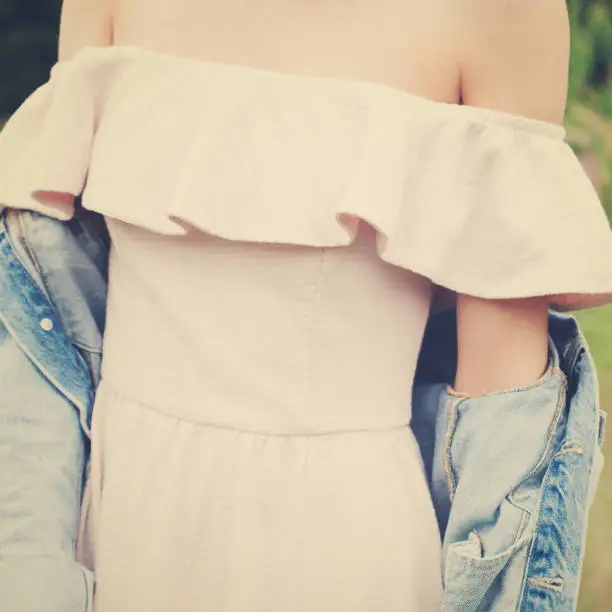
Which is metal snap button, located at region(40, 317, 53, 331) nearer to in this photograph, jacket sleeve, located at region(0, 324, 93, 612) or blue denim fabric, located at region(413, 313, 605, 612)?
jacket sleeve, located at region(0, 324, 93, 612)

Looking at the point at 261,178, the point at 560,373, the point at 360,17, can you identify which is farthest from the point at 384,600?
the point at 360,17

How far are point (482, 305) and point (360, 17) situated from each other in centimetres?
25

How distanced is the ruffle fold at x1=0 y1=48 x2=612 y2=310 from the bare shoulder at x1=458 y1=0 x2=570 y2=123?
0.7 inches

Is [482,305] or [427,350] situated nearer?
[482,305]

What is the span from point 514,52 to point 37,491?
52cm

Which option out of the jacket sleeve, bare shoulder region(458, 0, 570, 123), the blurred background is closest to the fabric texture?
the jacket sleeve

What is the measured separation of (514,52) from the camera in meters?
0.51

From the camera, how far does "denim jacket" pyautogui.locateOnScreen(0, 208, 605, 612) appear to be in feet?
1.79

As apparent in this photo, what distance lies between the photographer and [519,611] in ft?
1.81

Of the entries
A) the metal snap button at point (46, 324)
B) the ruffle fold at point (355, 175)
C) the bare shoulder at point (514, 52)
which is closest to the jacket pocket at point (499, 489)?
the ruffle fold at point (355, 175)

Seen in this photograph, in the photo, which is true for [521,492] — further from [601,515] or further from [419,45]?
[601,515]

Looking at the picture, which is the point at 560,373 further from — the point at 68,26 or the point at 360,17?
the point at 68,26

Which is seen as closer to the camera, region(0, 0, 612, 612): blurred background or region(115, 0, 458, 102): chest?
region(115, 0, 458, 102): chest

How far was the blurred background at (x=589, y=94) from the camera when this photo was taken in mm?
895
